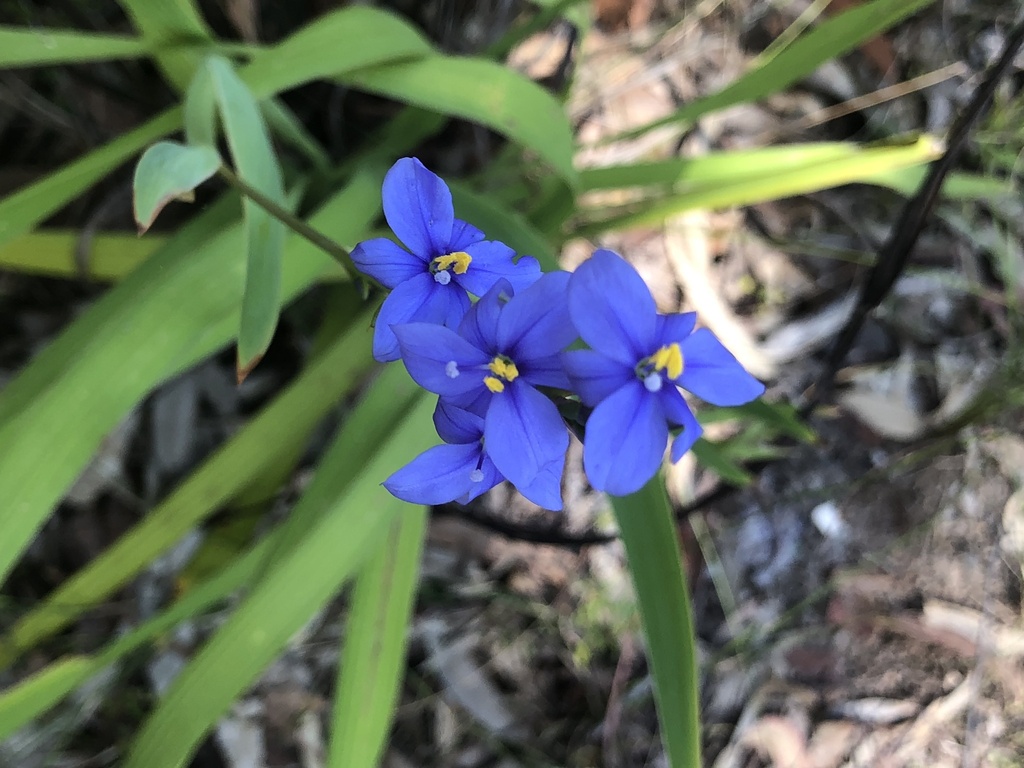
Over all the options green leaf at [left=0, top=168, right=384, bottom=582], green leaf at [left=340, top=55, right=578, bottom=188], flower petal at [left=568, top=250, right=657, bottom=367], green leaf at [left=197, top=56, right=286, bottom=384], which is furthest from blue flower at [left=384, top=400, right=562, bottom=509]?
green leaf at [left=340, top=55, right=578, bottom=188]

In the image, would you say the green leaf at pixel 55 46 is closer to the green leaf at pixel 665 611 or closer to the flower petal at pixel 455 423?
the flower petal at pixel 455 423

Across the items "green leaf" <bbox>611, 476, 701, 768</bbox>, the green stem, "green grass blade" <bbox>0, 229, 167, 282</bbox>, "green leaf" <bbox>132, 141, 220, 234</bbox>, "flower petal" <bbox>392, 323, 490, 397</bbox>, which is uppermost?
"green grass blade" <bbox>0, 229, 167, 282</bbox>

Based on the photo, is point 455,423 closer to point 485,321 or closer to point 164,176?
point 485,321

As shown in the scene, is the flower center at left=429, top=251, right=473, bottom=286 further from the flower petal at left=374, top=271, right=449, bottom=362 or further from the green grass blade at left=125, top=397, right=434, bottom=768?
the green grass blade at left=125, top=397, right=434, bottom=768

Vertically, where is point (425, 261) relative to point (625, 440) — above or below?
above

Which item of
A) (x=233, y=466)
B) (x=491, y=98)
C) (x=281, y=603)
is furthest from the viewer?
(x=233, y=466)

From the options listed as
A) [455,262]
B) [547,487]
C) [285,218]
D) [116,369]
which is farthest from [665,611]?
[116,369]
